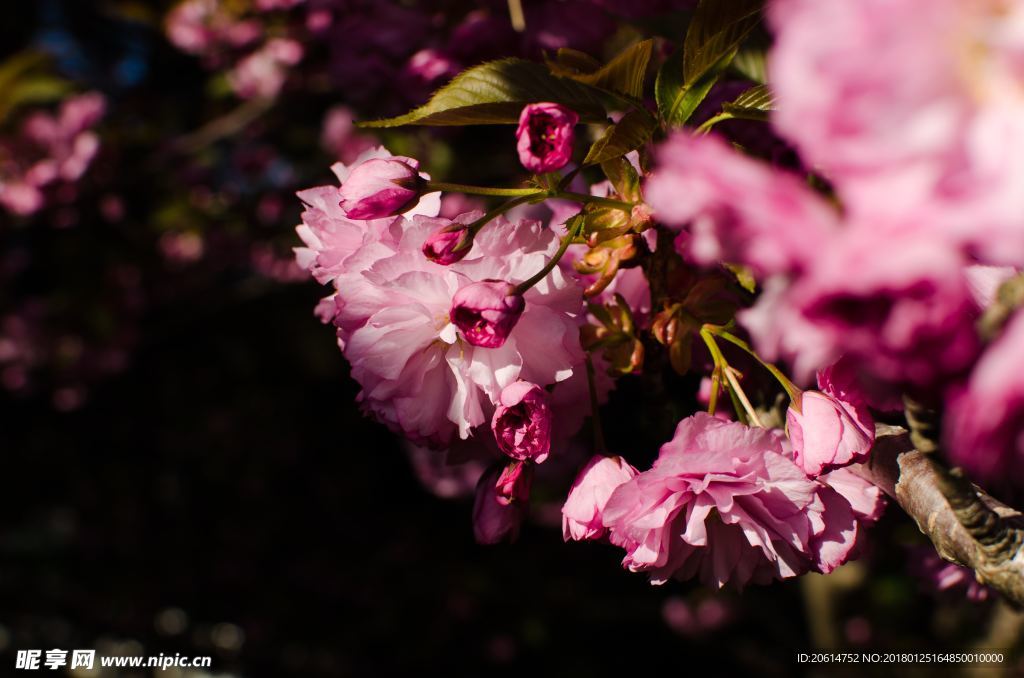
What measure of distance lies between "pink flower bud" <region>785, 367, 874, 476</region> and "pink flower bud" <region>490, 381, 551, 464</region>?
0.21 m

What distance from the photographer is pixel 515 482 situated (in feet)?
2.33

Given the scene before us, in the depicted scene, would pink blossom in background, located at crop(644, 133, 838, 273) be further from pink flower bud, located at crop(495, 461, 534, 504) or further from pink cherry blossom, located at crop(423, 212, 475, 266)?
pink flower bud, located at crop(495, 461, 534, 504)

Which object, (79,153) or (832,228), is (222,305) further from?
(832,228)

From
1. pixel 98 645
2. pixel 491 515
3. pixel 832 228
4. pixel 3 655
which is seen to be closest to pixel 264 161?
pixel 98 645

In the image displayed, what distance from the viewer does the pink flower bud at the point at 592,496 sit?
0.68 metres

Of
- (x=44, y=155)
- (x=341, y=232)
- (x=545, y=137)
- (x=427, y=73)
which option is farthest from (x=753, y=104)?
(x=44, y=155)

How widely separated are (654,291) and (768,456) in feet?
0.59

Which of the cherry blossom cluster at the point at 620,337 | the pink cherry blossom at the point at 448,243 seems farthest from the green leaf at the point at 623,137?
the pink cherry blossom at the point at 448,243

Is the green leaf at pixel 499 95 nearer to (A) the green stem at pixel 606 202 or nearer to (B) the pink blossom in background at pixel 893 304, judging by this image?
(A) the green stem at pixel 606 202

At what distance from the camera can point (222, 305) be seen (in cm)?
324

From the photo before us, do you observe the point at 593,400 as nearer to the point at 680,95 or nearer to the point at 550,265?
the point at 550,265

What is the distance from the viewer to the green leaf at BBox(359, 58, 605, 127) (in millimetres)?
655

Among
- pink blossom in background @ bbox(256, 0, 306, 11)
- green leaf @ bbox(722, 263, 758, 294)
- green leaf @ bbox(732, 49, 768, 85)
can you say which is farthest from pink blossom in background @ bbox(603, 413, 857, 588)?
pink blossom in background @ bbox(256, 0, 306, 11)

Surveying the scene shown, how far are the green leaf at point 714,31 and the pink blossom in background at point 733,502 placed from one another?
303mm
